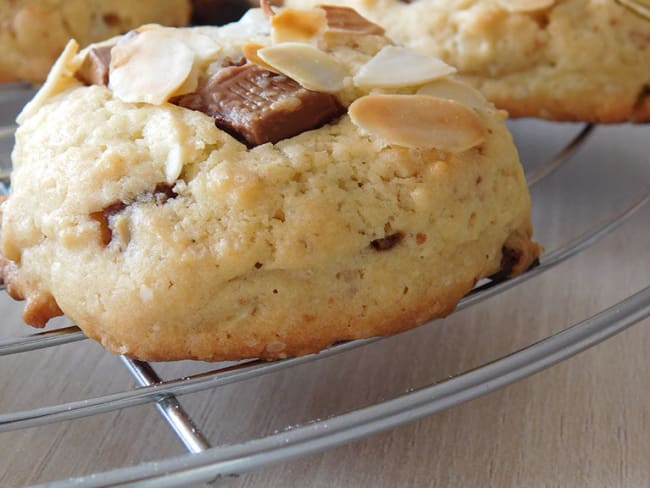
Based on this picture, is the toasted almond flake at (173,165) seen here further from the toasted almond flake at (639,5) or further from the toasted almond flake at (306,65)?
the toasted almond flake at (639,5)

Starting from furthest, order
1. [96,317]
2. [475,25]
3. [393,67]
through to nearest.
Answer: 1. [475,25]
2. [393,67]
3. [96,317]

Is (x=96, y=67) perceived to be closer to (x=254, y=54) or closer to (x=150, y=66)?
(x=150, y=66)

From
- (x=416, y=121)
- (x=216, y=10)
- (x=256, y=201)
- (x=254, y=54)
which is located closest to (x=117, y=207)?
(x=256, y=201)

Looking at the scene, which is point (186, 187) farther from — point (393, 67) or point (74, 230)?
point (393, 67)

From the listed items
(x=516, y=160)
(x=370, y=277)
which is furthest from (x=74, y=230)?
(x=516, y=160)

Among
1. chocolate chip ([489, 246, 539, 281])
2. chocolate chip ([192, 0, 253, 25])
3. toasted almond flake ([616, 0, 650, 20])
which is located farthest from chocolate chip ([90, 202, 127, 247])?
chocolate chip ([192, 0, 253, 25])

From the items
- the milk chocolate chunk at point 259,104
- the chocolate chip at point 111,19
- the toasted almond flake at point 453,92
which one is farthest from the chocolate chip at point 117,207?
the chocolate chip at point 111,19

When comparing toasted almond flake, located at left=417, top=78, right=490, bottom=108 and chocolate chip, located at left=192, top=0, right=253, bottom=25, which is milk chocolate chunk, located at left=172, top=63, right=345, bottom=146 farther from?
chocolate chip, located at left=192, top=0, right=253, bottom=25
